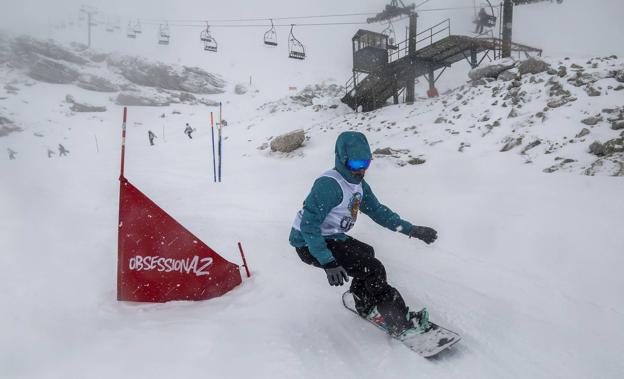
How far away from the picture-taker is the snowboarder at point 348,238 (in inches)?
109

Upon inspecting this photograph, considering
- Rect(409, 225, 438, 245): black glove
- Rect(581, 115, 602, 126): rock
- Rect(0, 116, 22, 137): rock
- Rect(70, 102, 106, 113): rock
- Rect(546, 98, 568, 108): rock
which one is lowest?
Rect(409, 225, 438, 245): black glove

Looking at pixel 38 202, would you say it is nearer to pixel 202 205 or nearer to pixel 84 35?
pixel 202 205

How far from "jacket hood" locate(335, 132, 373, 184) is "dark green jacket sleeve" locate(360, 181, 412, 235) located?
0.45 meters

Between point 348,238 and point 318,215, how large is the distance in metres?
0.47

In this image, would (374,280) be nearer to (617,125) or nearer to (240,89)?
(617,125)

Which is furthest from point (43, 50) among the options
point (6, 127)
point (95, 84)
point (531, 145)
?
point (531, 145)

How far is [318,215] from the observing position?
2.79 m

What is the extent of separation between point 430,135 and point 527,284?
7.72m

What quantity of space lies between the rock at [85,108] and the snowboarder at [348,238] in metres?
35.5

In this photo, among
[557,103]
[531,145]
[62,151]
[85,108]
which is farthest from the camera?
[85,108]

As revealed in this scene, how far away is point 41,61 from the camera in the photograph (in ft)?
125

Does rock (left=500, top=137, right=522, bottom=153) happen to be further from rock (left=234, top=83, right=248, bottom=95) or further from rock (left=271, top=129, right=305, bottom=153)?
rock (left=234, top=83, right=248, bottom=95)

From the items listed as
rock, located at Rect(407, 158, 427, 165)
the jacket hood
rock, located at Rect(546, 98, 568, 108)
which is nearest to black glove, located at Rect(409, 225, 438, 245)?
the jacket hood

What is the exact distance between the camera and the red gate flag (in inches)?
131
